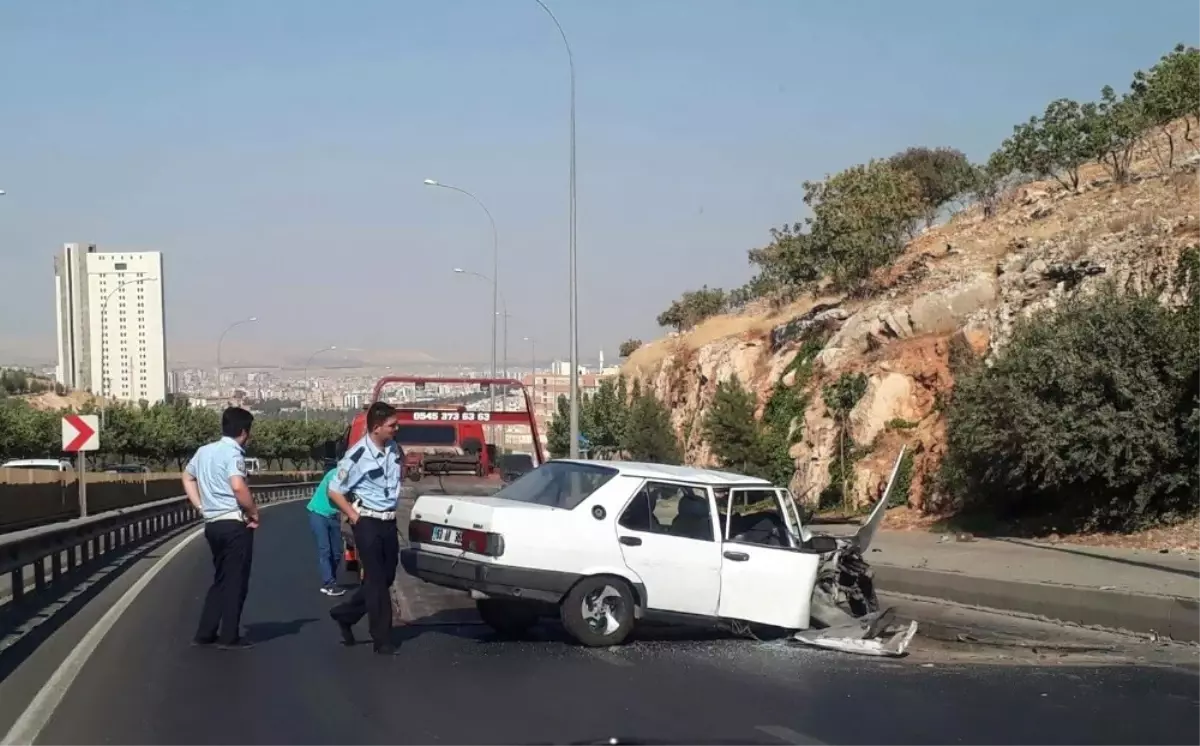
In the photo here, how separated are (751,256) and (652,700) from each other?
69.2m

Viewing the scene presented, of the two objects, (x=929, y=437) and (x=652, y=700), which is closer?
(x=652, y=700)

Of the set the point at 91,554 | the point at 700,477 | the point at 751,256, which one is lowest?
the point at 91,554

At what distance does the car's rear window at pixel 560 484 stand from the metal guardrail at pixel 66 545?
172 inches

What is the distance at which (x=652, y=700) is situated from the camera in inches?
340

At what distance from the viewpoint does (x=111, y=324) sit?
18525 centimetres

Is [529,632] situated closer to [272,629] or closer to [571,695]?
[272,629]

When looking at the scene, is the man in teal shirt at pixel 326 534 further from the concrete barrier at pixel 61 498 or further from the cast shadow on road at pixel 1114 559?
the concrete barrier at pixel 61 498

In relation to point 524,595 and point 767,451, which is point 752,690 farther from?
point 767,451

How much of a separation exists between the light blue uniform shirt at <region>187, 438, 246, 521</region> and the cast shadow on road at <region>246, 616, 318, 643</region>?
1.32 metres

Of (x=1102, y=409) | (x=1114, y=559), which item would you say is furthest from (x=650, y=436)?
(x=1114, y=559)

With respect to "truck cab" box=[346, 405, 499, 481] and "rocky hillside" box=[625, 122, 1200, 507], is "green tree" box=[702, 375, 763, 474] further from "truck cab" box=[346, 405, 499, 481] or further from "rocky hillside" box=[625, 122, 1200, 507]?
"truck cab" box=[346, 405, 499, 481]

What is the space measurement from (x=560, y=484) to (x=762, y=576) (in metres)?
1.90

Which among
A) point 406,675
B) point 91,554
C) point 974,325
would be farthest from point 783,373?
point 406,675

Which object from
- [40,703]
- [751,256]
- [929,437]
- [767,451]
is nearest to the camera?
[40,703]
